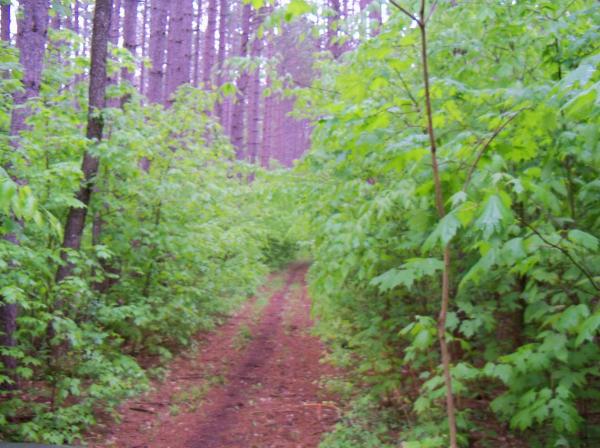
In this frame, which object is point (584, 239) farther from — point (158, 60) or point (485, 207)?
point (158, 60)

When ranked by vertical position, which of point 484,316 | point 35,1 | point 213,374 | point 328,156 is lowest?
point 213,374

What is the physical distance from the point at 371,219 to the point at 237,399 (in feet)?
12.9

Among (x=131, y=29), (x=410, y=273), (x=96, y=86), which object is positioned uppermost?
(x=131, y=29)

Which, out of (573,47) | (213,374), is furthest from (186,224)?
(573,47)

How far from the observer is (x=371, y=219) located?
4438mm

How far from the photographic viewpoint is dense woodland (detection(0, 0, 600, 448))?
3.11 meters

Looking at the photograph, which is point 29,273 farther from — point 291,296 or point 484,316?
point 291,296

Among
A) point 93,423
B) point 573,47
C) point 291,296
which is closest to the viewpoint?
point 573,47

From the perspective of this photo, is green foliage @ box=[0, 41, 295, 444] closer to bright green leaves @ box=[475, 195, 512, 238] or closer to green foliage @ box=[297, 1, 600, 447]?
green foliage @ box=[297, 1, 600, 447]

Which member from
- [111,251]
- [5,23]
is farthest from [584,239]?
[5,23]

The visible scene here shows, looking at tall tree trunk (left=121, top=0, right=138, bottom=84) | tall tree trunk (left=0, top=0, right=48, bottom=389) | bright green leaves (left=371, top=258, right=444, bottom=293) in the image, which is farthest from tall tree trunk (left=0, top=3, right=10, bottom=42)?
bright green leaves (left=371, top=258, right=444, bottom=293)

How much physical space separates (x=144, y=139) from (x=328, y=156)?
2.56m

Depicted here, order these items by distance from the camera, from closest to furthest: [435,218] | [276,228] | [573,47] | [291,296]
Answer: [573,47], [435,218], [291,296], [276,228]

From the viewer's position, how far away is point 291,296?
51.3ft
